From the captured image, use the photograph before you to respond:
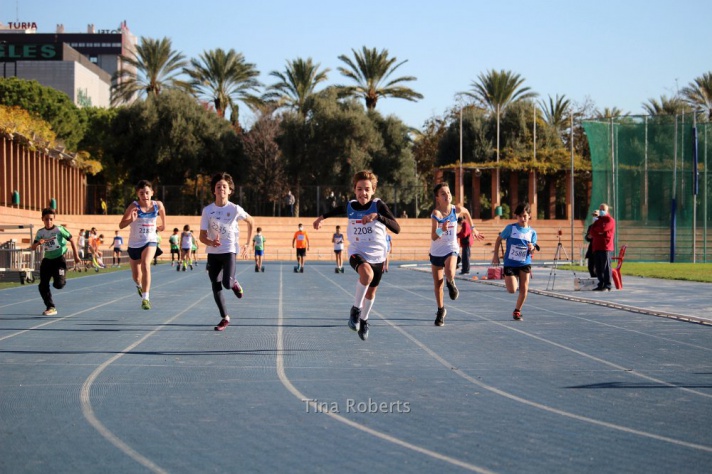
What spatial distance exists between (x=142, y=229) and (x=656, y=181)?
26.1 meters

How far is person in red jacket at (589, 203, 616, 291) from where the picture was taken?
20.6 m

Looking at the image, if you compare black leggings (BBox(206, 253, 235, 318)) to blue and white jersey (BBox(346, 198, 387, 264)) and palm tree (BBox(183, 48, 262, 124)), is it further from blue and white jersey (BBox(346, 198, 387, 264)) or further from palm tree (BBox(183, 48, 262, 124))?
palm tree (BBox(183, 48, 262, 124))

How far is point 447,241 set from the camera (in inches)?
509

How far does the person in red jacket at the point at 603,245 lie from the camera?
20.6 meters

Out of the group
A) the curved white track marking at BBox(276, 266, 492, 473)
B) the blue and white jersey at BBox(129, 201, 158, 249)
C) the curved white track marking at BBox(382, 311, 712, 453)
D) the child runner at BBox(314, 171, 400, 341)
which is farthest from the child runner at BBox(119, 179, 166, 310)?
the curved white track marking at BBox(382, 311, 712, 453)

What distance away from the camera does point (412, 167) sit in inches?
2773

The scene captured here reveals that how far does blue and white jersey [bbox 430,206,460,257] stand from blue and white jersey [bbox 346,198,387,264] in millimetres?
2198

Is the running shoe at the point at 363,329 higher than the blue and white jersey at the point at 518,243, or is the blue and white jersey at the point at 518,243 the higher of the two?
the blue and white jersey at the point at 518,243

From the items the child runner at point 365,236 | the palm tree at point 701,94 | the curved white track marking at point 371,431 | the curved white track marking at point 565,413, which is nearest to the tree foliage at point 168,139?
the palm tree at point 701,94

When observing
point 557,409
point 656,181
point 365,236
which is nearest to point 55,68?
point 656,181

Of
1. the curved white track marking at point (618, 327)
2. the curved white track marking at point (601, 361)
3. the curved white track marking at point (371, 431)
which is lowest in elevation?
the curved white track marking at point (618, 327)

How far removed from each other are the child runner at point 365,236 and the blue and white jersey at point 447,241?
2.17 m

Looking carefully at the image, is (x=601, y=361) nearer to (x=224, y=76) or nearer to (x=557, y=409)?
(x=557, y=409)

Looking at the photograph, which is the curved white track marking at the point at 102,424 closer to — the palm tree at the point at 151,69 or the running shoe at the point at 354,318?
the running shoe at the point at 354,318
